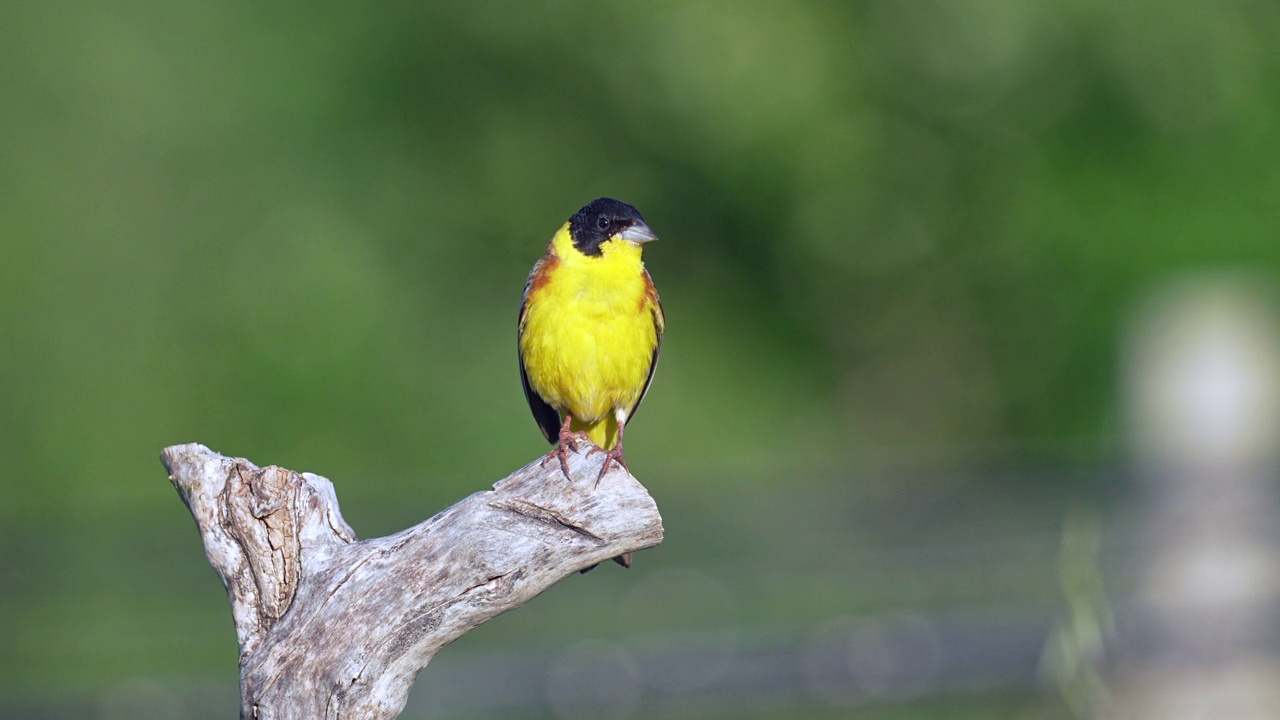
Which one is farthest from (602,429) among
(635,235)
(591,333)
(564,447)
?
(564,447)

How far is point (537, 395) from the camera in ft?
15.6

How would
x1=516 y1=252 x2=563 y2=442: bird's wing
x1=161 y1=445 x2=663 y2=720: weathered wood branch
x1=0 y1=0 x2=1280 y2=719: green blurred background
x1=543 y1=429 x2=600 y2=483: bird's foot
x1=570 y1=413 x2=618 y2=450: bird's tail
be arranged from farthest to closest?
x1=0 y1=0 x2=1280 y2=719: green blurred background < x1=570 y1=413 x2=618 y2=450: bird's tail < x1=516 y1=252 x2=563 y2=442: bird's wing < x1=543 y1=429 x2=600 y2=483: bird's foot < x1=161 y1=445 x2=663 y2=720: weathered wood branch

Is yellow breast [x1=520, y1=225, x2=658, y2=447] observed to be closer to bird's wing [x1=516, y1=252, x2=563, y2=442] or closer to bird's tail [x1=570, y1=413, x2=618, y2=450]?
bird's wing [x1=516, y1=252, x2=563, y2=442]

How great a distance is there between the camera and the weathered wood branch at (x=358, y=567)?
271 centimetres

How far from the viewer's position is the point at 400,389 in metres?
12.7

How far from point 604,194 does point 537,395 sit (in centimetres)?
909

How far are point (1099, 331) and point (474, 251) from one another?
593 cm

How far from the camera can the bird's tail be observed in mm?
4867

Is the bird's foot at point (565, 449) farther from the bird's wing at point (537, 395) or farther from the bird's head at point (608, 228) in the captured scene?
the bird's head at point (608, 228)

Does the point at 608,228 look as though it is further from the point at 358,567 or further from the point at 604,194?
the point at 604,194

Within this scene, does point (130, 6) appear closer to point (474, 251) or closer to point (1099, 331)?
point (474, 251)

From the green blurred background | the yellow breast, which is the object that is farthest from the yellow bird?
the green blurred background

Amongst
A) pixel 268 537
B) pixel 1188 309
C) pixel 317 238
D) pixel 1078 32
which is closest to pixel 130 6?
pixel 317 238

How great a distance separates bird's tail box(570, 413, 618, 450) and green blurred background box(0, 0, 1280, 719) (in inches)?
195
